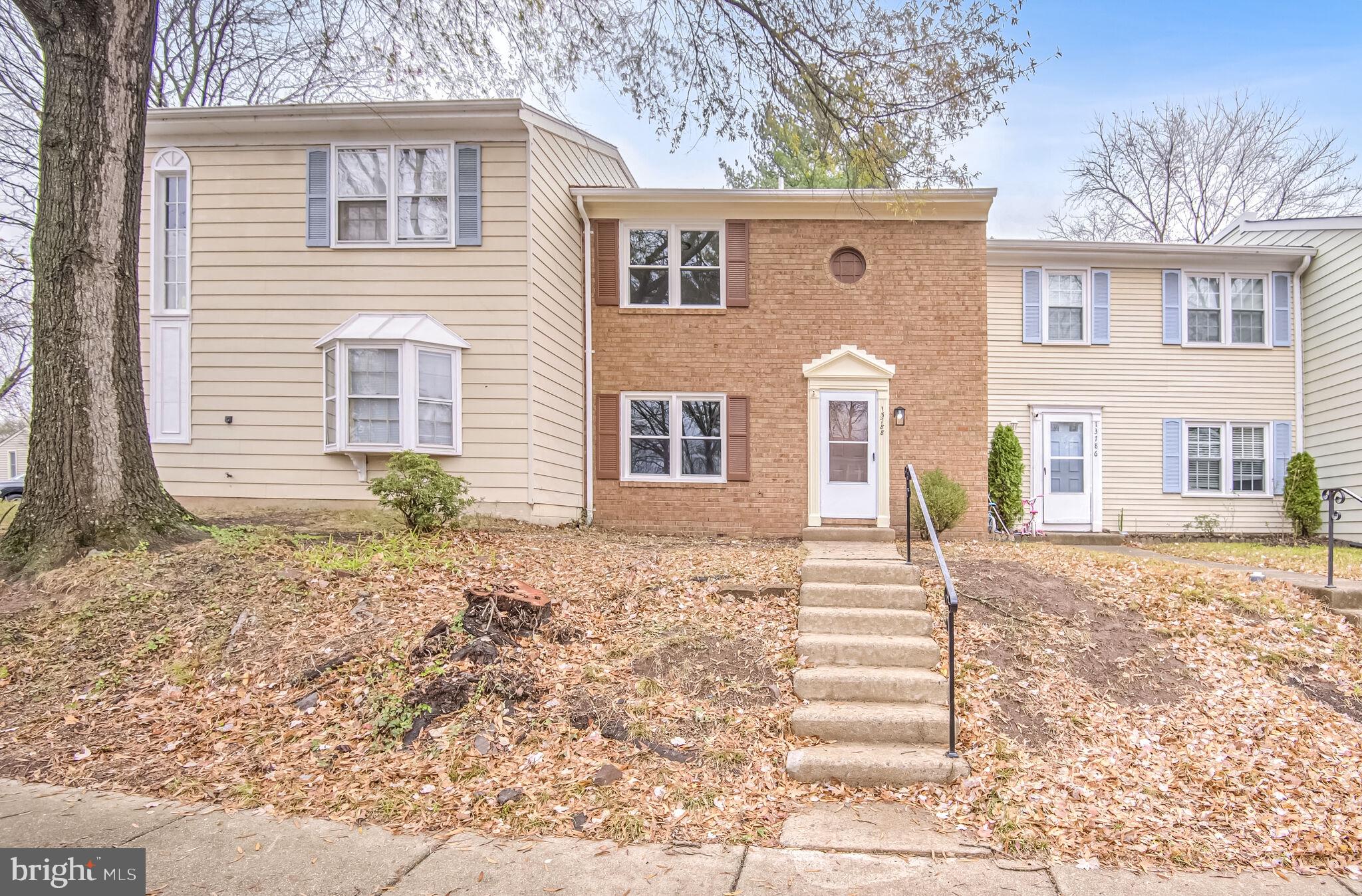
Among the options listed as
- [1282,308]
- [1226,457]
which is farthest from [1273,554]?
[1282,308]

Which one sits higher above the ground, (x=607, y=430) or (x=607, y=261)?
(x=607, y=261)

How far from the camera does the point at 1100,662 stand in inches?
213

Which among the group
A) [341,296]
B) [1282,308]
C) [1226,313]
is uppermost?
[1282,308]

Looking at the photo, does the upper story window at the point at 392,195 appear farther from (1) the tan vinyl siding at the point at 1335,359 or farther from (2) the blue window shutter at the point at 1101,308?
(1) the tan vinyl siding at the point at 1335,359

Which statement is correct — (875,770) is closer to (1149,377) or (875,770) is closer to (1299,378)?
(1149,377)

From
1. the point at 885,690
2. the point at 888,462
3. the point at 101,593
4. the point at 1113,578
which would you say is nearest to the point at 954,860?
the point at 885,690

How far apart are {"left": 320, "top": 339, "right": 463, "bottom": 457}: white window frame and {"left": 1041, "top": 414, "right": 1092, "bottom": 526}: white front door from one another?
1075 centimetres

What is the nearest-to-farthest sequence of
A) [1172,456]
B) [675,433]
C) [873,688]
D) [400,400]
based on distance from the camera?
[873,688] < [400,400] < [675,433] < [1172,456]

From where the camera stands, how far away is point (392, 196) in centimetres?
1042

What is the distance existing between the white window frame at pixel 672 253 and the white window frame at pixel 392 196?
8.92 ft

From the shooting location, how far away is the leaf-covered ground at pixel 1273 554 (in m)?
9.00

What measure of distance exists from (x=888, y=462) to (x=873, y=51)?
5.82 m

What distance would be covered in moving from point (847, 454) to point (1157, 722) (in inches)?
276

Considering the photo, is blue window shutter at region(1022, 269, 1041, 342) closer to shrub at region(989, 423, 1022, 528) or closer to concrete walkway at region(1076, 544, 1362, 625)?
shrub at region(989, 423, 1022, 528)
